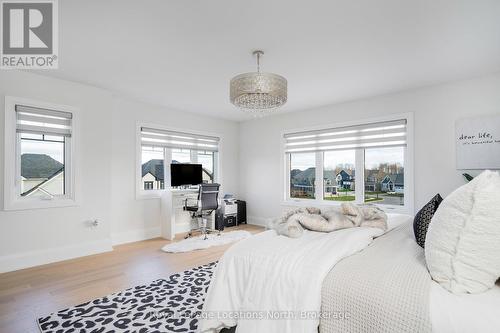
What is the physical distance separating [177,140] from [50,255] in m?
2.74

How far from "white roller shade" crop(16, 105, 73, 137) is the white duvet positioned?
342cm

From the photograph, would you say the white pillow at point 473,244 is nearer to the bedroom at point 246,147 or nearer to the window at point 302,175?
the bedroom at point 246,147

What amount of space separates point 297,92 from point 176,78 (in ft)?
6.01

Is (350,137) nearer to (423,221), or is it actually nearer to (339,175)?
(339,175)

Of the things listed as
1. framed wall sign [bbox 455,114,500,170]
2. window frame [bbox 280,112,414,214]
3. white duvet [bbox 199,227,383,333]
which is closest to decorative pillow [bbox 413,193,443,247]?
white duvet [bbox 199,227,383,333]

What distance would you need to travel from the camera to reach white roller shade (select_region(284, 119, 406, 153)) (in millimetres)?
4262

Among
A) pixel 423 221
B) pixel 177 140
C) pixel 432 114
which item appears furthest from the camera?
pixel 177 140

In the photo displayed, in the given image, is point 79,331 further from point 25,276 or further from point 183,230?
point 183,230

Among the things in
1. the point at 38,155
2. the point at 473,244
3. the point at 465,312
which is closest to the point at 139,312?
the point at 465,312

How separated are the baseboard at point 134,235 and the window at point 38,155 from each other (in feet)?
3.27

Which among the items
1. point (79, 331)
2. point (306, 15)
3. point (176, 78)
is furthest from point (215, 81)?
point (79, 331)

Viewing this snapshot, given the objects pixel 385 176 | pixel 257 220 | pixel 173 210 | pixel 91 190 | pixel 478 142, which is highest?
pixel 478 142

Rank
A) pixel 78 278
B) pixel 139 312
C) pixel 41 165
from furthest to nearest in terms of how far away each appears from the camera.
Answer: pixel 41 165
pixel 78 278
pixel 139 312

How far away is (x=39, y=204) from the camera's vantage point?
3.56 metres
